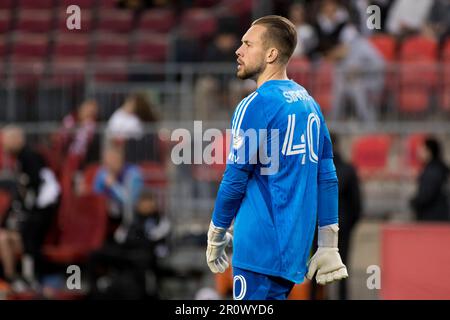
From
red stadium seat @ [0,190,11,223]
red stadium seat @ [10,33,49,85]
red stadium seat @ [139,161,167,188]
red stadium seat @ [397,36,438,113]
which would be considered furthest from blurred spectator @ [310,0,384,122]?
red stadium seat @ [10,33,49,85]

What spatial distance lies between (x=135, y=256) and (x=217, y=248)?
5849 millimetres

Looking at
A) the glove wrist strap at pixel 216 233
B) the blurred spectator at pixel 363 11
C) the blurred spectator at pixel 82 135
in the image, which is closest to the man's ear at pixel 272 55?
the glove wrist strap at pixel 216 233

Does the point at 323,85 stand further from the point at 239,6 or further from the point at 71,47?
the point at 71,47

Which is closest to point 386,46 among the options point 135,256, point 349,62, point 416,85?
point 349,62

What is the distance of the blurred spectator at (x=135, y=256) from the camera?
11.6 meters

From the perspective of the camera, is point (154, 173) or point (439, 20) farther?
point (439, 20)

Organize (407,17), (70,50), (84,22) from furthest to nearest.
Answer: (70,50), (84,22), (407,17)

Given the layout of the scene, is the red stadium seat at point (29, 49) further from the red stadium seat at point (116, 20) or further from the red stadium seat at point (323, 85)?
the red stadium seat at point (323, 85)

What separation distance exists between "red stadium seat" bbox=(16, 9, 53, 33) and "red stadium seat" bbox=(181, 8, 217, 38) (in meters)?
2.04

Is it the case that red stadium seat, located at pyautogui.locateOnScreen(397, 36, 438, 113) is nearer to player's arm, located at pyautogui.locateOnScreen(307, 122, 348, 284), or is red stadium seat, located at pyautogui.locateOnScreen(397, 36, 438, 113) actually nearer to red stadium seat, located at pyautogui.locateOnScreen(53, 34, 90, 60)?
red stadium seat, located at pyautogui.locateOnScreen(53, 34, 90, 60)

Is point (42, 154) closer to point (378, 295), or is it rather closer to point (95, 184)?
point (95, 184)

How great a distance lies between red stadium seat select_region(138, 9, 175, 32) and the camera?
60.5 feet

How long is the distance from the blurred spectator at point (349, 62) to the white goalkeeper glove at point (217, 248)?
26.5 ft

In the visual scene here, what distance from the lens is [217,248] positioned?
19.9 ft
